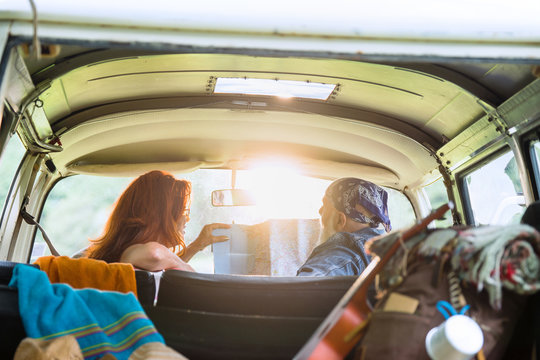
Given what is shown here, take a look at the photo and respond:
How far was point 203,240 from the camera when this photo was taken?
401cm

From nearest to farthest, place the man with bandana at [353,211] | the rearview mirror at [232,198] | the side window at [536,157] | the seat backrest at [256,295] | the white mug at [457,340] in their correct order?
1. the white mug at [457,340]
2. the seat backrest at [256,295]
3. the side window at [536,157]
4. the man with bandana at [353,211]
5. the rearview mirror at [232,198]

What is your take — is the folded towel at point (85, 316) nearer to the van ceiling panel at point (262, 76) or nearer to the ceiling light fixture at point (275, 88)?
the van ceiling panel at point (262, 76)

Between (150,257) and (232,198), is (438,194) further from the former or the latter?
(150,257)

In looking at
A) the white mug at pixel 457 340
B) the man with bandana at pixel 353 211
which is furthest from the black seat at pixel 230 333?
the man with bandana at pixel 353 211

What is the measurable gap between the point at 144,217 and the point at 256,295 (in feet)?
5.14

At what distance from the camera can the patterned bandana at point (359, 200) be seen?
3.56 metres

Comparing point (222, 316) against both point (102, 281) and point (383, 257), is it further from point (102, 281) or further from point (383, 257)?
point (383, 257)

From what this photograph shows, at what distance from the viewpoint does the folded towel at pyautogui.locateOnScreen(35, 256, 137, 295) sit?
202 centimetres

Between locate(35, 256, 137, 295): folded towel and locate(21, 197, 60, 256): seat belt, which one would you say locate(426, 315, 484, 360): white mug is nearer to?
locate(35, 256, 137, 295): folded towel

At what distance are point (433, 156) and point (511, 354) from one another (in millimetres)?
2264

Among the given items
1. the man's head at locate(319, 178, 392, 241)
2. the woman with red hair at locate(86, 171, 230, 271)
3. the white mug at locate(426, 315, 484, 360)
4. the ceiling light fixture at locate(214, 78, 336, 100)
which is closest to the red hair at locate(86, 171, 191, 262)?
the woman with red hair at locate(86, 171, 230, 271)

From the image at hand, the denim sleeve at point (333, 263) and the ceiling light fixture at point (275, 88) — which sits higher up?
the ceiling light fixture at point (275, 88)

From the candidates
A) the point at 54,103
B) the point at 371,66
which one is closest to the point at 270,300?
the point at 371,66

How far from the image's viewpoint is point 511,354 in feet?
4.67
